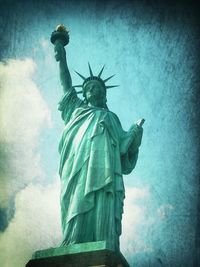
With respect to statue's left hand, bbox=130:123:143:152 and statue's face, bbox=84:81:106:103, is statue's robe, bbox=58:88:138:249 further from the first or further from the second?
statue's face, bbox=84:81:106:103

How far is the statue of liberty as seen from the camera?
1435cm

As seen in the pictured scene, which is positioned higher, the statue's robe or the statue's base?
the statue's robe

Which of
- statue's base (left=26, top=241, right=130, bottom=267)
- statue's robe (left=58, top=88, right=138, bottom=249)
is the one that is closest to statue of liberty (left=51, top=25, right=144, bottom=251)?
statue's robe (left=58, top=88, right=138, bottom=249)

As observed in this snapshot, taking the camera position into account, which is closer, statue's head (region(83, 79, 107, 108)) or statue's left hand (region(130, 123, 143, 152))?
statue's left hand (region(130, 123, 143, 152))

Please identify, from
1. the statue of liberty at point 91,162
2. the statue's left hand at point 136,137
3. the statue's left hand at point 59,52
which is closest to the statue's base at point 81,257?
the statue of liberty at point 91,162

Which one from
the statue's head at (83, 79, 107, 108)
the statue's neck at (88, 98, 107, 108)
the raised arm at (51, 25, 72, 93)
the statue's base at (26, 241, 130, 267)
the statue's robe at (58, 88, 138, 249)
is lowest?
the statue's base at (26, 241, 130, 267)

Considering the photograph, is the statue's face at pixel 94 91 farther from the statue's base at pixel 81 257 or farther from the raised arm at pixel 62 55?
the statue's base at pixel 81 257

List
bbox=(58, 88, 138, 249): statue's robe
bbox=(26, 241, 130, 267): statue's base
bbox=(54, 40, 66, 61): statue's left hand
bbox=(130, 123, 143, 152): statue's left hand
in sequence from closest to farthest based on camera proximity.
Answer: bbox=(26, 241, 130, 267): statue's base < bbox=(58, 88, 138, 249): statue's robe < bbox=(130, 123, 143, 152): statue's left hand < bbox=(54, 40, 66, 61): statue's left hand

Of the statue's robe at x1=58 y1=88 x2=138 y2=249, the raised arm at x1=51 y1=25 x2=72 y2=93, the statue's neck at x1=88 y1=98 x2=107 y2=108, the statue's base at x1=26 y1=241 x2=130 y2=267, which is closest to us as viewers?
the statue's base at x1=26 y1=241 x2=130 y2=267

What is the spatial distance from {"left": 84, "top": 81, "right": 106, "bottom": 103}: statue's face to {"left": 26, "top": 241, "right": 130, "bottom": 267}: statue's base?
13.4 ft

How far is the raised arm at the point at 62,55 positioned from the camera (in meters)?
16.9

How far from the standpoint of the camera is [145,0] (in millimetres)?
21094

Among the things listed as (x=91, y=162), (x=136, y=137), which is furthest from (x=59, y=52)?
(x=91, y=162)

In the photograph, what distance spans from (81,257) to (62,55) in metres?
5.29
